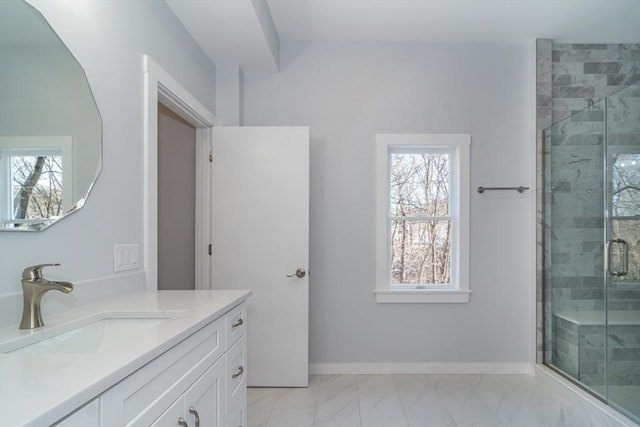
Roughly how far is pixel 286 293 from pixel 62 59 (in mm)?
1902

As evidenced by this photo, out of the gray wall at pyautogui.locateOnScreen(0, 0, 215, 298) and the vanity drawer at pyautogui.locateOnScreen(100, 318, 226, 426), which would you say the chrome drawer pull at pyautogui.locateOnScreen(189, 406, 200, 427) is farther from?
the gray wall at pyautogui.locateOnScreen(0, 0, 215, 298)

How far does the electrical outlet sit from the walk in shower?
284 cm

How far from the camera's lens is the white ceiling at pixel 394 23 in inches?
87.4

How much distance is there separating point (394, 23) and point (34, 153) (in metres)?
2.43

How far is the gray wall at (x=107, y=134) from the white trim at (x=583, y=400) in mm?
2808

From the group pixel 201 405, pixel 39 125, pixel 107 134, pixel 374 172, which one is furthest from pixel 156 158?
pixel 374 172

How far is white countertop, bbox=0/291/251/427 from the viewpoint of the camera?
53cm

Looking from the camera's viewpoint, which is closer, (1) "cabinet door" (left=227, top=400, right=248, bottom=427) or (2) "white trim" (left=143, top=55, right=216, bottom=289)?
(1) "cabinet door" (left=227, top=400, right=248, bottom=427)

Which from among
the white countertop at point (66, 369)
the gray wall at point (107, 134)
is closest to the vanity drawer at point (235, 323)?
the white countertop at point (66, 369)

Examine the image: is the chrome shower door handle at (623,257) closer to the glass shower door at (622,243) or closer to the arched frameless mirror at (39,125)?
the glass shower door at (622,243)

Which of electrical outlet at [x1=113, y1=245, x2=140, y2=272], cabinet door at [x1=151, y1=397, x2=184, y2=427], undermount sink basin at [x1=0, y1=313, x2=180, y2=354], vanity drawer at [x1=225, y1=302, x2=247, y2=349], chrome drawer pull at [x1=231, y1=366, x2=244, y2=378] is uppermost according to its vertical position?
electrical outlet at [x1=113, y1=245, x2=140, y2=272]

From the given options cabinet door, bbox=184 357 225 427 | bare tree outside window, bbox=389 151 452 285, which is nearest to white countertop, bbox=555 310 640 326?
bare tree outside window, bbox=389 151 452 285

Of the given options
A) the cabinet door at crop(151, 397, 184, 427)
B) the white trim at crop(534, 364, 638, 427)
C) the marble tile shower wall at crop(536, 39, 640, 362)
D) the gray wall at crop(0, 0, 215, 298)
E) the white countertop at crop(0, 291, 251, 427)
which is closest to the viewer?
the white countertop at crop(0, 291, 251, 427)

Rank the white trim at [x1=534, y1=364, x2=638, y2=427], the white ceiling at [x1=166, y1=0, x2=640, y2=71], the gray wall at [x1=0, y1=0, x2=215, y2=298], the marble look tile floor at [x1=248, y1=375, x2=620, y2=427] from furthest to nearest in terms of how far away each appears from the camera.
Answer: the white ceiling at [x1=166, y1=0, x2=640, y2=71] → the marble look tile floor at [x1=248, y1=375, x2=620, y2=427] → the white trim at [x1=534, y1=364, x2=638, y2=427] → the gray wall at [x1=0, y1=0, x2=215, y2=298]
